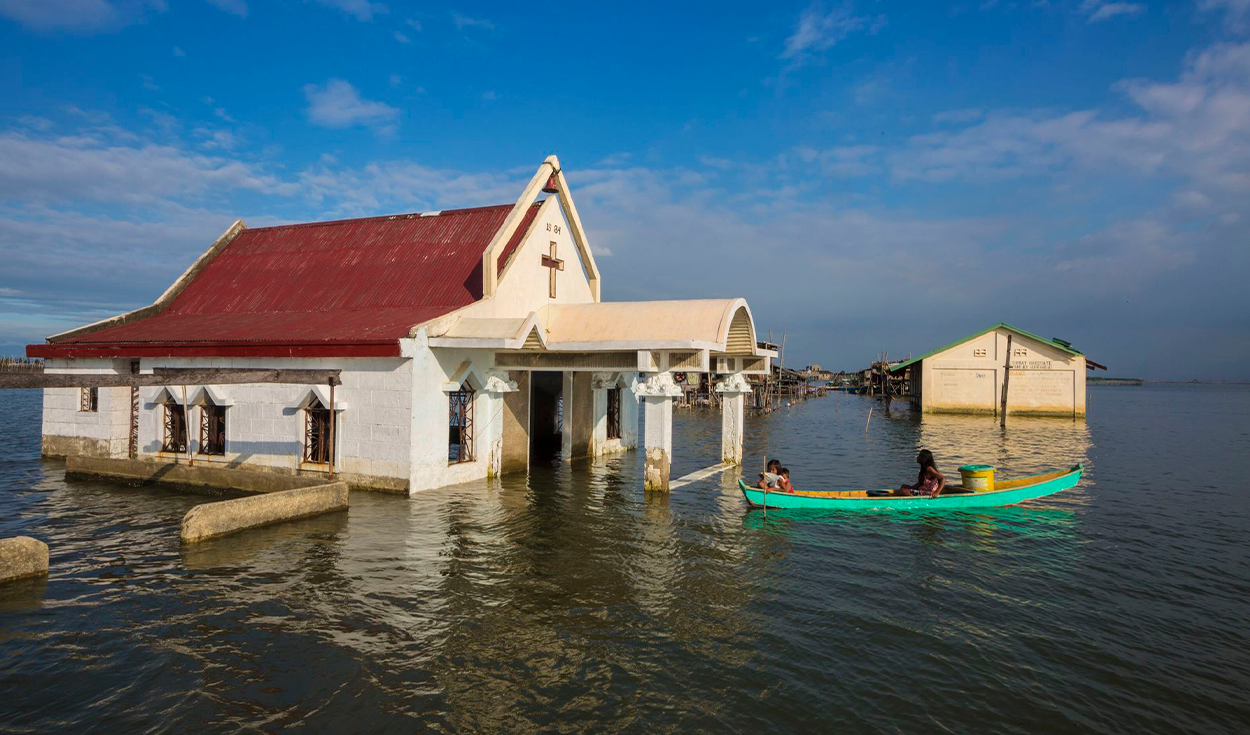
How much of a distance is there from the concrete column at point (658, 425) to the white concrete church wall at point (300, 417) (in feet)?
21.9

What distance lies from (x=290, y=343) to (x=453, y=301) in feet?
16.3

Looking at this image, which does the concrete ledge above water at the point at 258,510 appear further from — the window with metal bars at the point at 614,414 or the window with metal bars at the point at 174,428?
the window with metal bars at the point at 614,414

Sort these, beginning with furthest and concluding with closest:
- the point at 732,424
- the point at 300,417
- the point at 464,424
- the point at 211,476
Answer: the point at 732,424 < the point at 464,424 < the point at 300,417 < the point at 211,476

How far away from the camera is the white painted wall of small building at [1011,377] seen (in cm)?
5191

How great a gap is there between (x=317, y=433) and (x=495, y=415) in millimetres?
5319

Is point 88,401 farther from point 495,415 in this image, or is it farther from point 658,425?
point 658,425

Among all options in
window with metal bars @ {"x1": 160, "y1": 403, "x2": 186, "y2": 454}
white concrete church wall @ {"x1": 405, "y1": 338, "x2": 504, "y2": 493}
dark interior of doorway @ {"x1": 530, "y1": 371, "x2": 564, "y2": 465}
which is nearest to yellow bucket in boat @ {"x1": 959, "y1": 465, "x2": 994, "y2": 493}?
white concrete church wall @ {"x1": 405, "y1": 338, "x2": 504, "y2": 493}

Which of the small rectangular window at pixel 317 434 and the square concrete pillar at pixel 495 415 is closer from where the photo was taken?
the small rectangular window at pixel 317 434

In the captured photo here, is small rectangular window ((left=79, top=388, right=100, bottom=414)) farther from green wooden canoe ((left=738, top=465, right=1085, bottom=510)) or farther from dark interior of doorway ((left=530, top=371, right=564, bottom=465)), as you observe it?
green wooden canoe ((left=738, top=465, right=1085, bottom=510))

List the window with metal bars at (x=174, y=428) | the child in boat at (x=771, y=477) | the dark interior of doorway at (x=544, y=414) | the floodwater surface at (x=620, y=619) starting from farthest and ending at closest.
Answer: the dark interior of doorway at (x=544, y=414) < the window with metal bars at (x=174, y=428) < the child in boat at (x=771, y=477) < the floodwater surface at (x=620, y=619)

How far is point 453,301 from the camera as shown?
70.2ft

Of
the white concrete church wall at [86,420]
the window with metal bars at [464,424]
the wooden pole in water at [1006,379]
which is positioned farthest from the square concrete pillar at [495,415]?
the wooden pole in water at [1006,379]

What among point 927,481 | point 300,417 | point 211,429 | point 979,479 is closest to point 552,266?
point 300,417

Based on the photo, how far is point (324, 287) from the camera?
2428 cm
